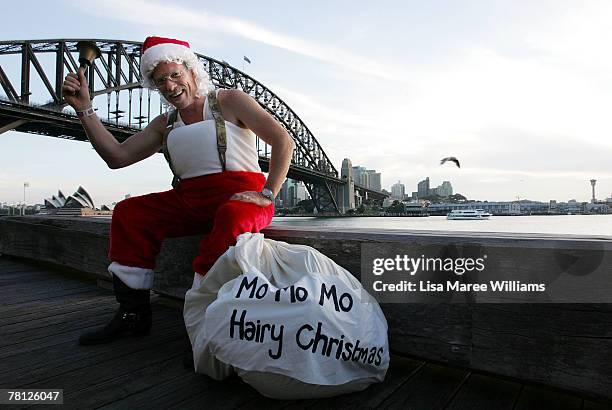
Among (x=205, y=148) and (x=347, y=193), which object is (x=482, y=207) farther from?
(x=205, y=148)

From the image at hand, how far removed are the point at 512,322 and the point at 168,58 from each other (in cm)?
146

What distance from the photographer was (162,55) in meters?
1.53

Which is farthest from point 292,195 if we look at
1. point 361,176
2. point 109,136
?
point 109,136

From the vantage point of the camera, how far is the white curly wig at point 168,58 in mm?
1536

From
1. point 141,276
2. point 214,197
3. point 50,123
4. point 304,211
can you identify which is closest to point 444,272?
point 214,197

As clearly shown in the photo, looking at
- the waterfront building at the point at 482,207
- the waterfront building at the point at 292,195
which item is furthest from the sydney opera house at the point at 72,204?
the waterfront building at the point at 482,207

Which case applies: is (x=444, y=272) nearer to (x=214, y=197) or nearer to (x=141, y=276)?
(x=214, y=197)

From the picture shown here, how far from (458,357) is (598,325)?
13.8 inches

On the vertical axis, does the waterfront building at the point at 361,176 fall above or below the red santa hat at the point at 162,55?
above

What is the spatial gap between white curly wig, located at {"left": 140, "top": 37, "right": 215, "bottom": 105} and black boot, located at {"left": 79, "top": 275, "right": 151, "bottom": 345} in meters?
0.77

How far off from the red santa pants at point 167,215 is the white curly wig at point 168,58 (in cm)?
40

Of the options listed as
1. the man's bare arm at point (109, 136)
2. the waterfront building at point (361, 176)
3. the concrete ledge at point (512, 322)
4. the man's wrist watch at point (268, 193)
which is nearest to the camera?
the concrete ledge at point (512, 322)

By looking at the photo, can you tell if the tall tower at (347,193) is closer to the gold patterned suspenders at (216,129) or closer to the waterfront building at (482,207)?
the waterfront building at (482,207)

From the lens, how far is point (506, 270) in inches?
41.0
